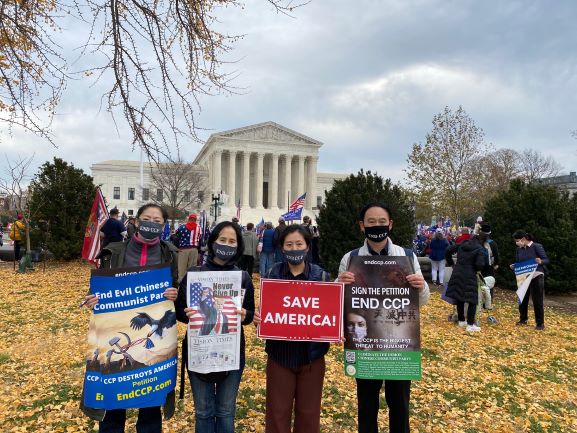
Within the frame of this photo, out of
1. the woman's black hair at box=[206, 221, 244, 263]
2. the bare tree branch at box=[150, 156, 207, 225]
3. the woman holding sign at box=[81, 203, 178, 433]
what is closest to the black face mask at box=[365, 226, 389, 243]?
the woman's black hair at box=[206, 221, 244, 263]

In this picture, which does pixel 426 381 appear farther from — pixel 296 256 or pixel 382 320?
pixel 296 256

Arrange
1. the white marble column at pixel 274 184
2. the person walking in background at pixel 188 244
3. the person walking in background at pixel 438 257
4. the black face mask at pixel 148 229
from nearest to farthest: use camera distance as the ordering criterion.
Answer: the black face mask at pixel 148 229, the person walking in background at pixel 188 244, the person walking in background at pixel 438 257, the white marble column at pixel 274 184

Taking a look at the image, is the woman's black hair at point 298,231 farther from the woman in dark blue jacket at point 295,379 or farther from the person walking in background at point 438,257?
the person walking in background at point 438,257

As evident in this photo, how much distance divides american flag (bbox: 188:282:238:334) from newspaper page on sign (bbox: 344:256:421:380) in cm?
91

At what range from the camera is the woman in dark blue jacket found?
11.3ft

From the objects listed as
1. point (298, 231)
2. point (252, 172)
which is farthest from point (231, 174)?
point (298, 231)

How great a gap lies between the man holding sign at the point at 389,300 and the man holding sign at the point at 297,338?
0.92ft

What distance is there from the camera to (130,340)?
345 cm

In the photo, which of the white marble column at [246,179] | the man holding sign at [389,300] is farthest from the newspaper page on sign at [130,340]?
the white marble column at [246,179]

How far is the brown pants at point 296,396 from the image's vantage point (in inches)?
135

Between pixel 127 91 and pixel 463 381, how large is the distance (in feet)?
19.8

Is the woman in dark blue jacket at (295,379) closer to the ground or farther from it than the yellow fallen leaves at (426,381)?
farther from it

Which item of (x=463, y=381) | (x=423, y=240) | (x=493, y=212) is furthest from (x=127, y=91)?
(x=423, y=240)

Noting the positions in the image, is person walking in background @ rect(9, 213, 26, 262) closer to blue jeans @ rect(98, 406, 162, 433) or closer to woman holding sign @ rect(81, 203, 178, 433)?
woman holding sign @ rect(81, 203, 178, 433)
